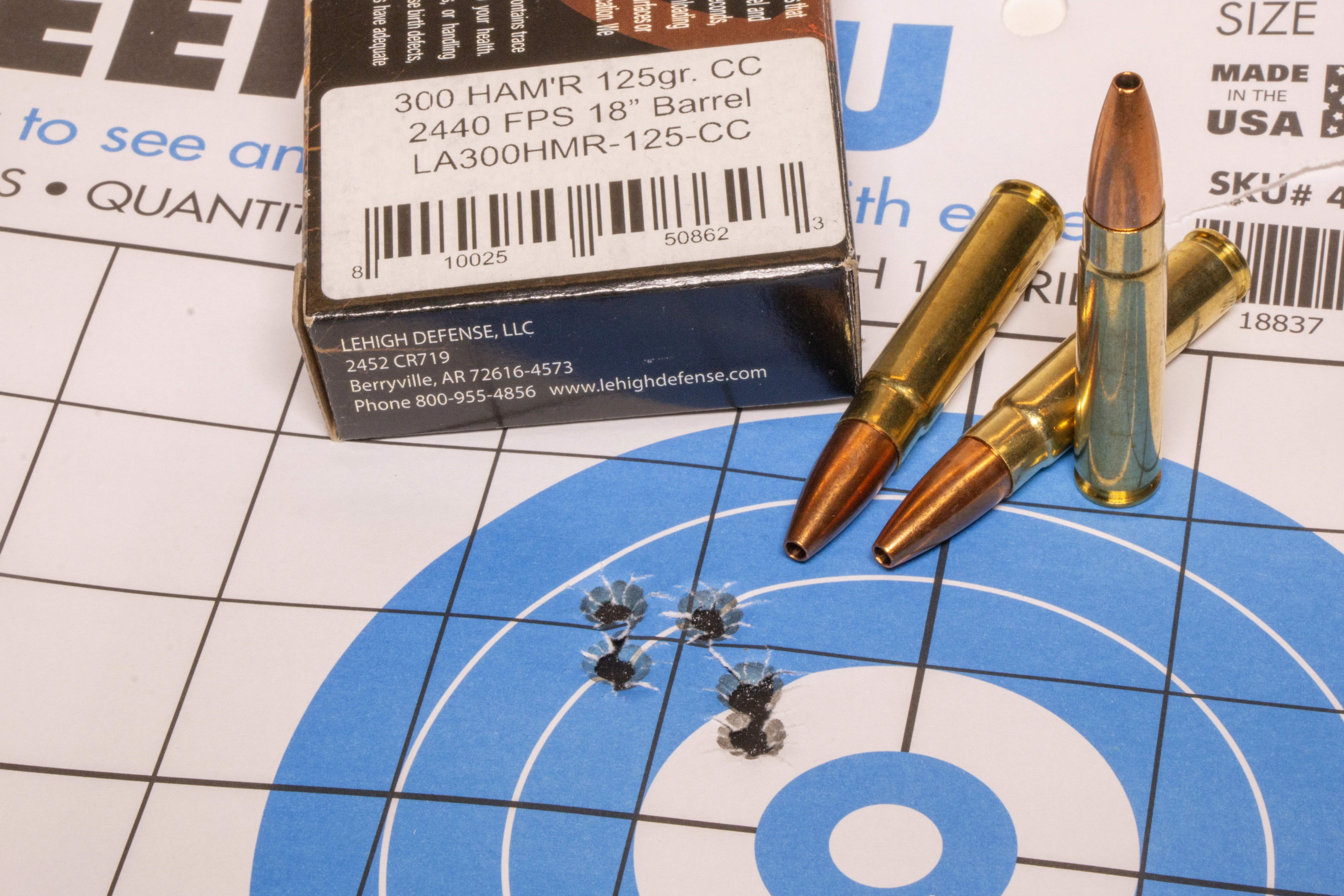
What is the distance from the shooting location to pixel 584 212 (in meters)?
1.10

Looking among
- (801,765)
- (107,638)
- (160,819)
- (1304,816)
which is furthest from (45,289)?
(1304,816)

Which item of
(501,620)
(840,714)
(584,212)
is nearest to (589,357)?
(584,212)

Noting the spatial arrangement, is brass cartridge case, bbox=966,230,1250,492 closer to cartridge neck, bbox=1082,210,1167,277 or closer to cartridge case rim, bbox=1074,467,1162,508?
cartridge case rim, bbox=1074,467,1162,508

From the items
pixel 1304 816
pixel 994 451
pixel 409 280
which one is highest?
pixel 409 280

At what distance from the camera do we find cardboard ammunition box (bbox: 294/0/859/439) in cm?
107

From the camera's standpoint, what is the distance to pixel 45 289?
1.30 meters

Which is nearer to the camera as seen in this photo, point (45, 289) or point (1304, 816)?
point (1304, 816)

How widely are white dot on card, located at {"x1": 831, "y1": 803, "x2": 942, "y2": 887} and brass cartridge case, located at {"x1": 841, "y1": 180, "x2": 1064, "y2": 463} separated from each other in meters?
0.30

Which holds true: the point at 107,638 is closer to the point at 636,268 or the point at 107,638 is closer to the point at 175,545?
the point at 175,545

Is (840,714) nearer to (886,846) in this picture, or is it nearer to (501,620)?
(886,846)

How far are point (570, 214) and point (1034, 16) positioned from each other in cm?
58

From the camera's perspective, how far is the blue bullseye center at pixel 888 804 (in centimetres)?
95

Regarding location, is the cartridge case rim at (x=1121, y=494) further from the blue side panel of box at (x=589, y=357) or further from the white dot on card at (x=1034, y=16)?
the white dot on card at (x=1034, y=16)

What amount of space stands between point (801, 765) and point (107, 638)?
58 cm
